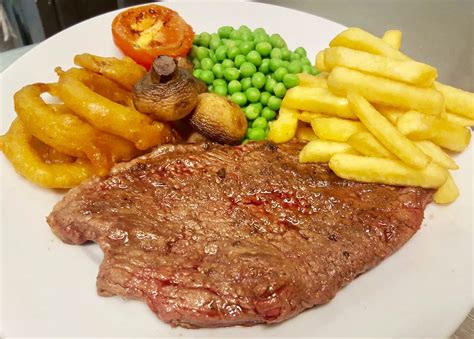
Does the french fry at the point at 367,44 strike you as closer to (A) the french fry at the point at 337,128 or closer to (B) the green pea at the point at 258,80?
(A) the french fry at the point at 337,128

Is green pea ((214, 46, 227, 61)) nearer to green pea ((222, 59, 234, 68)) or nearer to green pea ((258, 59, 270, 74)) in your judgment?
green pea ((222, 59, 234, 68))

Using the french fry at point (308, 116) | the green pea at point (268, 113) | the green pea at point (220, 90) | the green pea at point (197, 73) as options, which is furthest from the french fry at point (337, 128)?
the green pea at point (197, 73)

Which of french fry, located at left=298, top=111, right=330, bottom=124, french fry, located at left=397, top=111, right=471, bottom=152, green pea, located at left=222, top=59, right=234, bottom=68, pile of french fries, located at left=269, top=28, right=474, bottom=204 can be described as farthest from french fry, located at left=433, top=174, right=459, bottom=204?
green pea, located at left=222, top=59, right=234, bottom=68

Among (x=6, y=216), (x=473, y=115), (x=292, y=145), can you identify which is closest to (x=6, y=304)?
(x=6, y=216)

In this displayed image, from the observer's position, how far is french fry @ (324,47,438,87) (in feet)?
9.35

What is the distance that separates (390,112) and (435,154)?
35 cm

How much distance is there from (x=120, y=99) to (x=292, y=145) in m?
1.12

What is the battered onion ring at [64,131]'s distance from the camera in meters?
2.80

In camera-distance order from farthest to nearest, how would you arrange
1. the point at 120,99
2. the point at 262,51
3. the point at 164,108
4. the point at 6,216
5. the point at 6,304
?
1. the point at 262,51
2. the point at 120,99
3. the point at 164,108
4. the point at 6,216
5. the point at 6,304

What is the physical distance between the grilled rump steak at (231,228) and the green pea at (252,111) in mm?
504

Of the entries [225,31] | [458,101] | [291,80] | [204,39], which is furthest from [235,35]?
[458,101]

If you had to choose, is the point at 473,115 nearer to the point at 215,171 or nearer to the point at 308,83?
the point at 308,83

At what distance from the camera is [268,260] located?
2410 mm

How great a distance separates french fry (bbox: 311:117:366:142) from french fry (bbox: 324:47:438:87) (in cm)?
31
